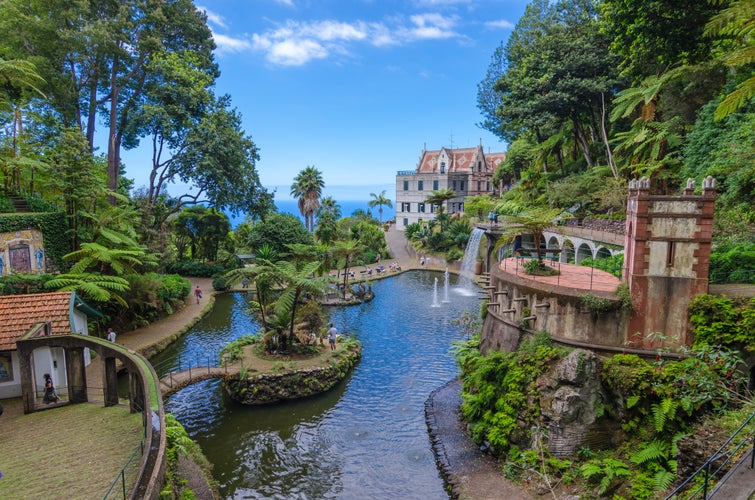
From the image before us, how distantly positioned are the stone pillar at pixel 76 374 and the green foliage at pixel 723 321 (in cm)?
1728

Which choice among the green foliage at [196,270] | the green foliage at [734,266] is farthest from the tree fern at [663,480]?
the green foliage at [196,270]

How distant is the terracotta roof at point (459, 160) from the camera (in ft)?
212

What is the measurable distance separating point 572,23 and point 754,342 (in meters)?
33.1

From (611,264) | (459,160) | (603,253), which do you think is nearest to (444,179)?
(459,160)

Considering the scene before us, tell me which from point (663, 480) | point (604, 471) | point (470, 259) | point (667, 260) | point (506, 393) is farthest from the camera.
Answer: point (470, 259)

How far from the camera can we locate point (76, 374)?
1254cm

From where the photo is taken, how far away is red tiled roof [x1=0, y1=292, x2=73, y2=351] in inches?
522

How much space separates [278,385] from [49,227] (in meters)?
15.7

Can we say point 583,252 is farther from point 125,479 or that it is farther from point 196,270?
point 196,270

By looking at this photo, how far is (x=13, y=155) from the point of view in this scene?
24.2m

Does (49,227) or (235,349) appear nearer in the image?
(235,349)

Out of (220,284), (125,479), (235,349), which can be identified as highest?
(125,479)

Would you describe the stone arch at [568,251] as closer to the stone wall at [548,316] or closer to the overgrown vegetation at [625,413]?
the stone wall at [548,316]

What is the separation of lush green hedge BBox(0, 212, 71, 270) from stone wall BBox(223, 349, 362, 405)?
1313cm
